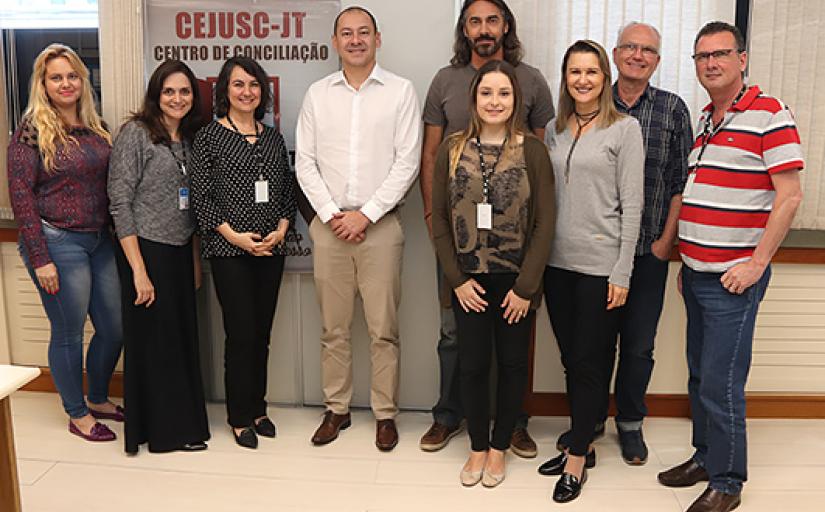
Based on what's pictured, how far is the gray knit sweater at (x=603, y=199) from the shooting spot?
2.55 metres

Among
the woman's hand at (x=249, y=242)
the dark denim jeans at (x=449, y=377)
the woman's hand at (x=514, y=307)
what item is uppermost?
the woman's hand at (x=249, y=242)

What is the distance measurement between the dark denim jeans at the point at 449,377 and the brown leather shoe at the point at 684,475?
62cm

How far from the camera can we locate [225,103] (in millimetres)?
3029

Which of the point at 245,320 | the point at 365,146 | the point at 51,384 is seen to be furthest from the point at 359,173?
the point at 51,384

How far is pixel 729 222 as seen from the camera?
95.6 inches

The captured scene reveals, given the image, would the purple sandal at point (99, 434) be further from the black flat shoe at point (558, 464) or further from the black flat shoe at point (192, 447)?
the black flat shoe at point (558, 464)

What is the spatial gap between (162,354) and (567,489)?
5.63 ft

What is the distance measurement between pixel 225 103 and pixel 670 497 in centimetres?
235

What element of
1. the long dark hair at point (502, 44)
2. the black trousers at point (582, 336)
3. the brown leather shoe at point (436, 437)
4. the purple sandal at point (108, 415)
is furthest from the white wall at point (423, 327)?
the black trousers at point (582, 336)

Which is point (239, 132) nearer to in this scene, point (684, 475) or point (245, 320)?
point (245, 320)

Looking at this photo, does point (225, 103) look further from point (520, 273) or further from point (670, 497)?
point (670, 497)

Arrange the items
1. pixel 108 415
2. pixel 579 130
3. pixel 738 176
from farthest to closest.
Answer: pixel 108 415
pixel 579 130
pixel 738 176

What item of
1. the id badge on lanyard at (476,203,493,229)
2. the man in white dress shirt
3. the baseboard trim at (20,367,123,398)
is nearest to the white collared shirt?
the man in white dress shirt

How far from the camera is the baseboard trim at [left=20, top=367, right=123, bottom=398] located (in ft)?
12.0
